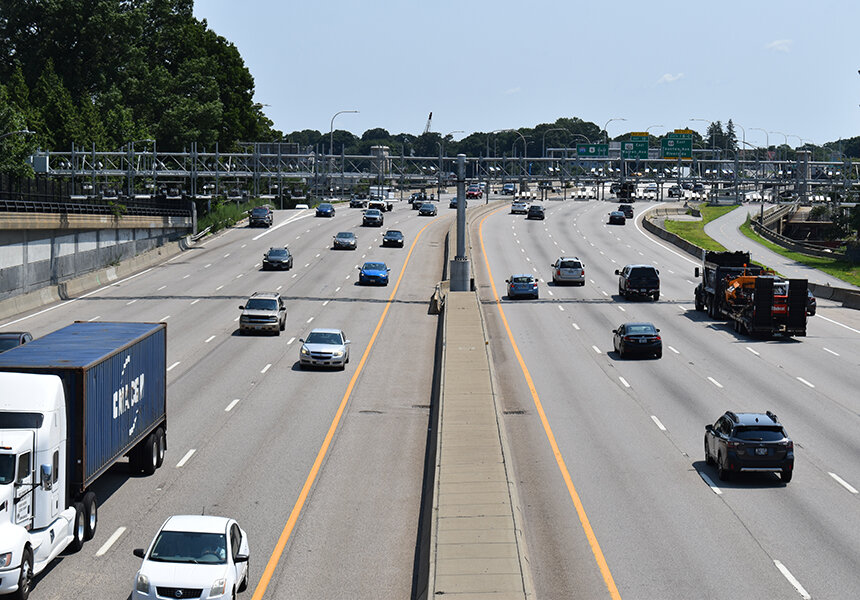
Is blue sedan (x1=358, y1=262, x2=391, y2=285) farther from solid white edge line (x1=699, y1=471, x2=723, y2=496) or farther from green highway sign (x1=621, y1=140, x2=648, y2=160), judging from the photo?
green highway sign (x1=621, y1=140, x2=648, y2=160)

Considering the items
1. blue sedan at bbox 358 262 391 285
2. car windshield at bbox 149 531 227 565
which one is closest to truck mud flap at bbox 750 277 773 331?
blue sedan at bbox 358 262 391 285

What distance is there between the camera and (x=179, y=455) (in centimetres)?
2759

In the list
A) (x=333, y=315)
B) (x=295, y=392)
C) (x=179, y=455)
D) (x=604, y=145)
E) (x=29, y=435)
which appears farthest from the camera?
(x=604, y=145)

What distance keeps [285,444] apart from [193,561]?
12.0 metres

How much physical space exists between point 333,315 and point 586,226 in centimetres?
6129

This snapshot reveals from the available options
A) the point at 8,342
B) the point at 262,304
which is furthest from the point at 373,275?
the point at 8,342

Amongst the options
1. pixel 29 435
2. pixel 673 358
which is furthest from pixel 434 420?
pixel 673 358

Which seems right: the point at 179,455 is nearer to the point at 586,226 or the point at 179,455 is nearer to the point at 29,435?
the point at 29,435

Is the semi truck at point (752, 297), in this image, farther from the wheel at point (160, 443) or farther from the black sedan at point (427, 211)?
the black sedan at point (427, 211)

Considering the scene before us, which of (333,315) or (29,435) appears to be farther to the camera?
(333,315)

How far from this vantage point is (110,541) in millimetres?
20797

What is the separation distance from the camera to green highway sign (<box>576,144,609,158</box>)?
106m

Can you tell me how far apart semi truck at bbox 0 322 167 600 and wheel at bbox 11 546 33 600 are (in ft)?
0.05

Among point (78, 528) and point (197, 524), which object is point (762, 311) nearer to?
point (78, 528)
